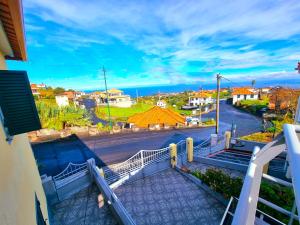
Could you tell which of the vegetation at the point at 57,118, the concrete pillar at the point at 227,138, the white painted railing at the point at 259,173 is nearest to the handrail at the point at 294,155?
the white painted railing at the point at 259,173

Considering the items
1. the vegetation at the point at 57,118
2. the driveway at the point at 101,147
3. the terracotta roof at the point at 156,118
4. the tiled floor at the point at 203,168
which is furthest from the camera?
the terracotta roof at the point at 156,118

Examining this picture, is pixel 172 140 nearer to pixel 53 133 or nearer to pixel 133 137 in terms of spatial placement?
pixel 133 137

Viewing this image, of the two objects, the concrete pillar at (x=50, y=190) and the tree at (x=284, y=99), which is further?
the tree at (x=284, y=99)

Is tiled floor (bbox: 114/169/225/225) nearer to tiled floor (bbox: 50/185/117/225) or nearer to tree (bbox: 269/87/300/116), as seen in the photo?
tiled floor (bbox: 50/185/117/225)

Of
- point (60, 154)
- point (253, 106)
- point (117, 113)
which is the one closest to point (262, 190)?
point (60, 154)

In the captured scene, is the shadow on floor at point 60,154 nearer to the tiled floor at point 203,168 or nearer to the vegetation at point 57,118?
the vegetation at point 57,118
